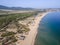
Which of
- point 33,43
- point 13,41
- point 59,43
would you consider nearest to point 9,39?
point 13,41

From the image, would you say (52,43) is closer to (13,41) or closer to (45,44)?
(45,44)

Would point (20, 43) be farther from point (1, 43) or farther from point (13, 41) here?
point (1, 43)

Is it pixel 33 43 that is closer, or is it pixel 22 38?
pixel 33 43

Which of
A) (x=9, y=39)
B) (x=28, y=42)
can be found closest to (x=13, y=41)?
(x=9, y=39)

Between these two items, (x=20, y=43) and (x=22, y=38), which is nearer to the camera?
(x=20, y=43)

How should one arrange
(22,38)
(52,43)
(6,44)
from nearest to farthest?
(6,44), (52,43), (22,38)

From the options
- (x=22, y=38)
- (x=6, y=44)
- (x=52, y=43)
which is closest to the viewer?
(x=6, y=44)

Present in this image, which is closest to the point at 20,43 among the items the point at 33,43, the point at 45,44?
the point at 33,43
